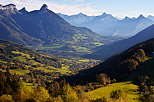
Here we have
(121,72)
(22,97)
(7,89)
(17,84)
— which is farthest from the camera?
(121,72)

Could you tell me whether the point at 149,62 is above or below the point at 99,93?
above

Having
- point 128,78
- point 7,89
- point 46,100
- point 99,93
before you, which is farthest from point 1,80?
point 128,78

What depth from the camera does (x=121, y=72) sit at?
19788 centimetres

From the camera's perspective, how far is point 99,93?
136125 mm

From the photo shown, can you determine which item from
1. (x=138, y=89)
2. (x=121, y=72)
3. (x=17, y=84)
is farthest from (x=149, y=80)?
(x=17, y=84)

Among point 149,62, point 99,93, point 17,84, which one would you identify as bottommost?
point 99,93

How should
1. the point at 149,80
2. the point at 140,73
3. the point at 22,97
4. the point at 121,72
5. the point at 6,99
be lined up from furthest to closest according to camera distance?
the point at 121,72, the point at 140,73, the point at 149,80, the point at 22,97, the point at 6,99

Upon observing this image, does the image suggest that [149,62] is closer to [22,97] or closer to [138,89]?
[138,89]

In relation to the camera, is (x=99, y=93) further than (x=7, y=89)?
Yes

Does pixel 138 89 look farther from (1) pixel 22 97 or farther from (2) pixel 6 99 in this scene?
(2) pixel 6 99

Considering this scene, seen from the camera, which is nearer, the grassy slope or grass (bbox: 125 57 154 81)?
the grassy slope

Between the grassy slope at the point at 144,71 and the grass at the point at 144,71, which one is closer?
the grassy slope at the point at 144,71

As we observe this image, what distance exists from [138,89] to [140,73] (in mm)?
33957

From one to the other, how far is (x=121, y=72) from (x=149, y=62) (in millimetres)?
30159
